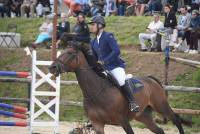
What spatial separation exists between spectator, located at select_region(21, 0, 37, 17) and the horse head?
16.0 metres

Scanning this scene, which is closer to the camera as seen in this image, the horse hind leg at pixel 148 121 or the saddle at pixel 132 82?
the saddle at pixel 132 82

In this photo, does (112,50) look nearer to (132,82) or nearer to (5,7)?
(132,82)

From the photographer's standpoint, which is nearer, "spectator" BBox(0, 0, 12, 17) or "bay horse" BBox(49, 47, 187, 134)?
"bay horse" BBox(49, 47, 187, 134)

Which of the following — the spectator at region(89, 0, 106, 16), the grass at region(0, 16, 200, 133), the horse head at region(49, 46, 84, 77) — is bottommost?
the grass at region(0, 16, 200, 133)

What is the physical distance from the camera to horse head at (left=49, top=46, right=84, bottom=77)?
1166 centimetres

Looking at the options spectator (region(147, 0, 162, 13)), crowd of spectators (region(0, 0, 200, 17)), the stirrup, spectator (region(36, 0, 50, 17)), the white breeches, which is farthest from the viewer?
spectator (region(36, 0, 50, 17))

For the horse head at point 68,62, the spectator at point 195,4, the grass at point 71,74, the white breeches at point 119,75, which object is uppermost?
the horse head at point 68,62

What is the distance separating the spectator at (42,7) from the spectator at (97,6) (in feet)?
6.82

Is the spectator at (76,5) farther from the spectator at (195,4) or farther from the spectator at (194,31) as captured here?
the spectator at (194,31)

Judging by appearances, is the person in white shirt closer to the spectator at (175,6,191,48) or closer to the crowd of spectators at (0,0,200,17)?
the spectator at (175,6,191,48)

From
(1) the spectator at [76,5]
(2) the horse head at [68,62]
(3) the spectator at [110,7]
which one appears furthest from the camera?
(3) the spectator at [110,7]

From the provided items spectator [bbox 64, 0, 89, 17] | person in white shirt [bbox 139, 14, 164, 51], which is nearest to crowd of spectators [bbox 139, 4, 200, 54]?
person in white shirt [bbox 139, 14, 164, 51]

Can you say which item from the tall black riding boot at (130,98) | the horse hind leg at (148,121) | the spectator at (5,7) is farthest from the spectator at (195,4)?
the tall black riding boot at (130,98)

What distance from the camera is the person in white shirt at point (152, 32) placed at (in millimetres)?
21448
